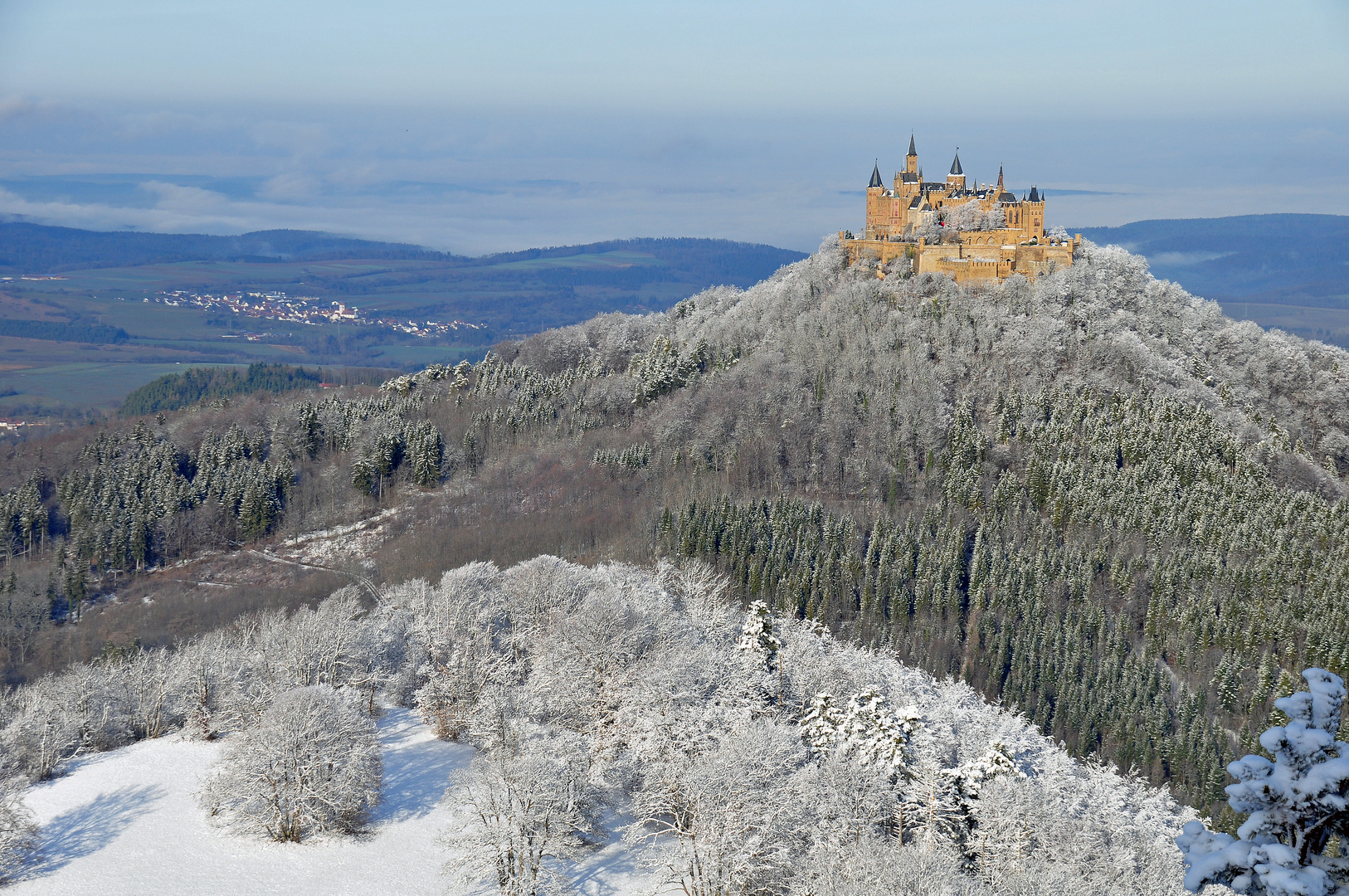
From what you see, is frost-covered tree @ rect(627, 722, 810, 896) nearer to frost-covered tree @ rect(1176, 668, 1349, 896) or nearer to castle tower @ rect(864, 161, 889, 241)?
frost-covered tree @ rect(1176, 668, 1349, 896)

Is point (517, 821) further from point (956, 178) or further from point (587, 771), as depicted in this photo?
point (956, 178)

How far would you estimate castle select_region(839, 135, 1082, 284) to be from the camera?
118 meters

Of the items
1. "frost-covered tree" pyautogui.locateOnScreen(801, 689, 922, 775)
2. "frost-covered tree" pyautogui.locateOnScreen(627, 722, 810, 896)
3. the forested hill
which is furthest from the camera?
the forested hill

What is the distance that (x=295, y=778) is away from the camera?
125 feet

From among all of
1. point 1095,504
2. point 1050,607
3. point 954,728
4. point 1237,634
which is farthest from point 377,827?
point 1095,504

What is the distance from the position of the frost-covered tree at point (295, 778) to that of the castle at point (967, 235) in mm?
96416

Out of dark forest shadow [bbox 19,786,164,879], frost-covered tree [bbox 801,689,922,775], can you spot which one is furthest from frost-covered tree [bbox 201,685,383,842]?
frost-covered tree [bbox 801,689,922,775]

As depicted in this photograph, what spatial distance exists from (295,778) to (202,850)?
400 centimetres

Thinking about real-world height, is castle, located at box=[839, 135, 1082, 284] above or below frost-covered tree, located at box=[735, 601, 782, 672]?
above

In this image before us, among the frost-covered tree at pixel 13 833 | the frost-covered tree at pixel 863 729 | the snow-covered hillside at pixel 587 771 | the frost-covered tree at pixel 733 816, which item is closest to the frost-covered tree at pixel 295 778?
the snow-covered hillside at pixel 587 771

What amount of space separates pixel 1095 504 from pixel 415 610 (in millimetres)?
59916

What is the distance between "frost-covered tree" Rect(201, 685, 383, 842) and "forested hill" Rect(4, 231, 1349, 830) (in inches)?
1599

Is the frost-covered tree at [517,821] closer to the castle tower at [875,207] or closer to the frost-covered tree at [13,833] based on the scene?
the frost-covered tree at [13,833]

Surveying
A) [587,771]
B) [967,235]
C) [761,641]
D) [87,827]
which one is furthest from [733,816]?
[967,235]
